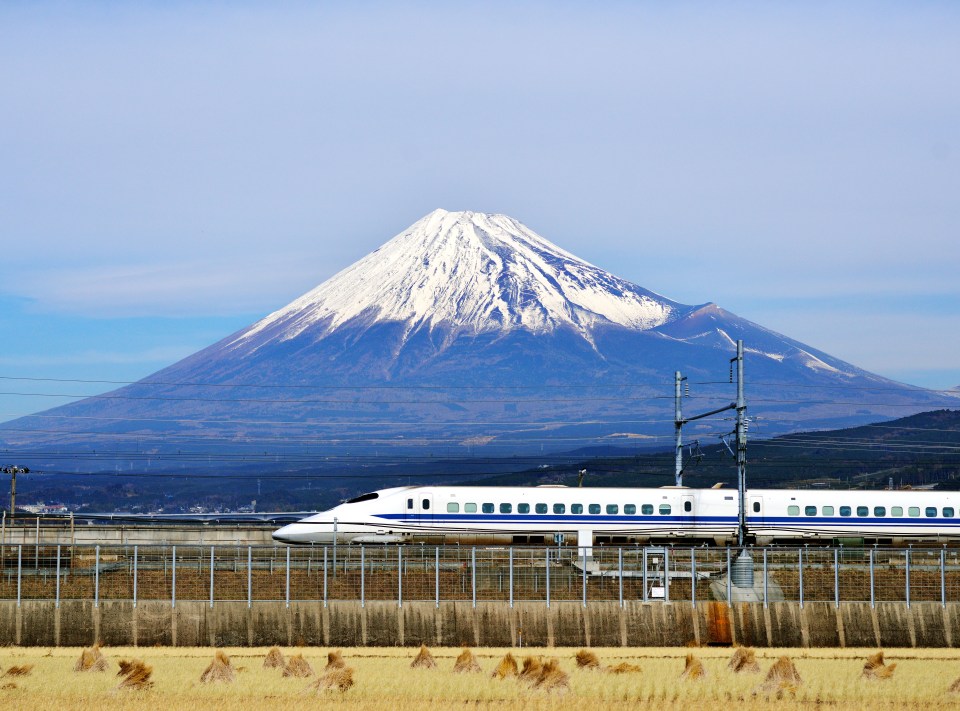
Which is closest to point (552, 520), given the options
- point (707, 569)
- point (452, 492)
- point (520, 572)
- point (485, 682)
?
point (452, 492)

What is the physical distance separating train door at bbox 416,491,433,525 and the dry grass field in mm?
29291

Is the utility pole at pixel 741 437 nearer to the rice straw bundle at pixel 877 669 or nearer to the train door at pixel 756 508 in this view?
the rice straw bundle at pixel 877 669

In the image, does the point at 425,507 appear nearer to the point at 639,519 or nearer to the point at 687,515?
the point at 639,519

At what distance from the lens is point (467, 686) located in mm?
38594

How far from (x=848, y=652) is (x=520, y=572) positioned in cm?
1097

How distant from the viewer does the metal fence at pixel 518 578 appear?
48781 mm

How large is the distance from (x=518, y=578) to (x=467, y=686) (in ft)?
38.5

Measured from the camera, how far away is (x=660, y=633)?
48.6m

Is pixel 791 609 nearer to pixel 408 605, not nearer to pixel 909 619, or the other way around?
pixel 909 619

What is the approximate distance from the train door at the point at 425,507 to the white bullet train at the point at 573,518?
0.05 m

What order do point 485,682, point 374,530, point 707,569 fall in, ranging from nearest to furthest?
1. point 485,682
2. point 707,569
3. point 374,530

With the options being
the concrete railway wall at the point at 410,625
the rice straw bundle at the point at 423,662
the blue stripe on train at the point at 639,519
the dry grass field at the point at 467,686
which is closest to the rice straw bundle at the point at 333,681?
the dry grass field at the point at 467,686

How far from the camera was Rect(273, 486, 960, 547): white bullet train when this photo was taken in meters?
74.8

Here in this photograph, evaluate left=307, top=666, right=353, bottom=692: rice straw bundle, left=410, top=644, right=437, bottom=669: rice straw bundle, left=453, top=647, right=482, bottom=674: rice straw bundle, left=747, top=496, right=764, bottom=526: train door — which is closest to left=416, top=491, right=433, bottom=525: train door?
left=747, top=496, right=764, bottom=526: train door
